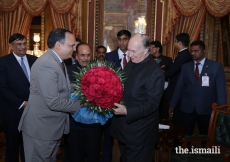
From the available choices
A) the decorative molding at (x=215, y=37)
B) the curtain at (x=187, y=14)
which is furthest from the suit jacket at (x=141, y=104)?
the decorative molding at (x=215, y=37)

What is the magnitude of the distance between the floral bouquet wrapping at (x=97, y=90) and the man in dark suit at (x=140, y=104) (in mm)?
172

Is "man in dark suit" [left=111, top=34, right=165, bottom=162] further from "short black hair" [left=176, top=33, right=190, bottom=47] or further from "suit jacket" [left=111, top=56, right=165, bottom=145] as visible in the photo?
"short black hair" [left=176, top=33, right=190, bottom=47]

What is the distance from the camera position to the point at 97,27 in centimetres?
743

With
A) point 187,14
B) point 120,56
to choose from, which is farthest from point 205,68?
point 187,14

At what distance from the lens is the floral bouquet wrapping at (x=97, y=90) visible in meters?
2.28

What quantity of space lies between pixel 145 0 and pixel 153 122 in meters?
5.33

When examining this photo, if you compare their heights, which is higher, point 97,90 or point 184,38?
point 184,38

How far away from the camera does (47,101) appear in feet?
7.63

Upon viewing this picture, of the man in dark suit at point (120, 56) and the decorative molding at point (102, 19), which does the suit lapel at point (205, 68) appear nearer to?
the man in dark suit at point (120, 56)

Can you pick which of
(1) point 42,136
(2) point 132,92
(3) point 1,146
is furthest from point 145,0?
(1) point 42,136

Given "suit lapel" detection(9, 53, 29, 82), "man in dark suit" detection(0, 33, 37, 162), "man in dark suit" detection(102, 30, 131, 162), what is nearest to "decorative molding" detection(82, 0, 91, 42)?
"man in dark suit" detection(102, 30, 131, 162)

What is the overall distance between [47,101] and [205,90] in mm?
2473

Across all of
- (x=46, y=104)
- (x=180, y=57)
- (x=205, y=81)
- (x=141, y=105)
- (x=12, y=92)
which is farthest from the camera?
(x=180, y=57)

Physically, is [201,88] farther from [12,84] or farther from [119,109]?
[12,84]
